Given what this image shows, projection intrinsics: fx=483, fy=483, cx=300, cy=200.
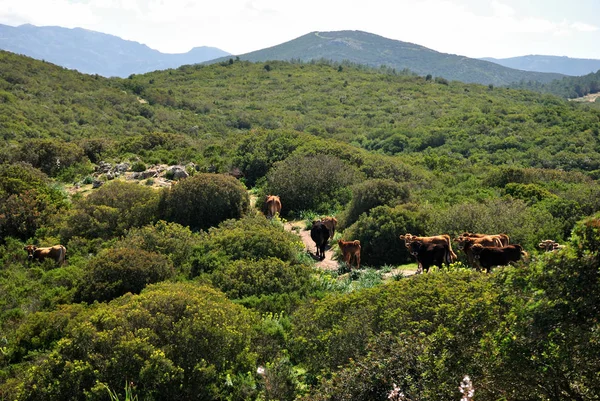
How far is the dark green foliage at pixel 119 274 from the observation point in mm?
10922

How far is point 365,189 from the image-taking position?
58.8ft

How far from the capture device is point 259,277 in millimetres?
11023

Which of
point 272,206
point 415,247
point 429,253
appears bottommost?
point 272,206

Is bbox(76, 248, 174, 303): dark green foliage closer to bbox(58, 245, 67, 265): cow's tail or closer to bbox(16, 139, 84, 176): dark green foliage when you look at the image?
bbox(58, 245, 67, 265): cow's tail

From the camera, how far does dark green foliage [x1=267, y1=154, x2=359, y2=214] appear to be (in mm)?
20703

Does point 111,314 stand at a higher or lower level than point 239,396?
higher

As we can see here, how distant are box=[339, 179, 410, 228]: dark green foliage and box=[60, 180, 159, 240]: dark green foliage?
7035 millimetres

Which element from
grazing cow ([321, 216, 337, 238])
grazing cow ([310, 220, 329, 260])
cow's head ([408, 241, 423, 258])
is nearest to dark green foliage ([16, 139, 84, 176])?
grazing cow ([321, 216, 337, 238])

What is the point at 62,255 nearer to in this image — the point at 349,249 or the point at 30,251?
the point at 30,251

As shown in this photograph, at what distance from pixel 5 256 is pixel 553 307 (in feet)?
49.4

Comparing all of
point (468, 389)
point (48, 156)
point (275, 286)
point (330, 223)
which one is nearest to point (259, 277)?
point (275, 286)

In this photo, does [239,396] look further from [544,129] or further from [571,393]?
[544,129]

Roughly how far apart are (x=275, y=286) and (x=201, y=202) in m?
7.05

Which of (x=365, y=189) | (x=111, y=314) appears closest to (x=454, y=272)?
(x=111, y=314)
